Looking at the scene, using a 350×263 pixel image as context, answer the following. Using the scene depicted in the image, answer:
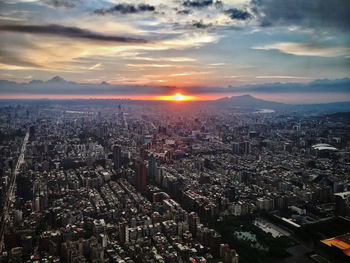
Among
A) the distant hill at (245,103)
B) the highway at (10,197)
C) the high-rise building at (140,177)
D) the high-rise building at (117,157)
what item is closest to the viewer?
the highway at (10,197)

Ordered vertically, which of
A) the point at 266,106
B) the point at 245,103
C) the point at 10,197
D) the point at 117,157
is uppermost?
the point at 245,103

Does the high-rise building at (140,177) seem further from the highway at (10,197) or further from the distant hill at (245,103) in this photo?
the distant hill at (245,103)

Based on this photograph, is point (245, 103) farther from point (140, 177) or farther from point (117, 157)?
point (140, 177)

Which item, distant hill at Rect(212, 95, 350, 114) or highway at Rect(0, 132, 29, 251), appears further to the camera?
distant hill at Rect(212, 95, 350, 114)

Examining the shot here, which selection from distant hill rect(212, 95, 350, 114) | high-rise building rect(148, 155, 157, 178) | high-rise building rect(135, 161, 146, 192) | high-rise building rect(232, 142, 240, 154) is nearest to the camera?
high-rise building rect(135, 161, 146, 192)

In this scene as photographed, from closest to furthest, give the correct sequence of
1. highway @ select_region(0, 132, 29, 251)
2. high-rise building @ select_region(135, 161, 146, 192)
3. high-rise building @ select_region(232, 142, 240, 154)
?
highway @ select_region(0, 132, 29, 251)
high-rise building @ select_region(135, 161, 146, 192)
high-rise building @ select_region(232, 142, 240, 154)

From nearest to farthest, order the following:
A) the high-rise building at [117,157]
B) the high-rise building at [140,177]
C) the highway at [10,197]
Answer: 1. the highway at [10,197]
2. the high-rise building at [140,177]
3. the high-rise building at [117,157]

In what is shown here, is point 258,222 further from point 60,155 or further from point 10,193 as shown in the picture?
point 60,155

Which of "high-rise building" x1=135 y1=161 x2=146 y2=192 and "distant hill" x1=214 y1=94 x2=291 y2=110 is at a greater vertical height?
"distant hill" x1=214 y1=94 x2=291 y2=110

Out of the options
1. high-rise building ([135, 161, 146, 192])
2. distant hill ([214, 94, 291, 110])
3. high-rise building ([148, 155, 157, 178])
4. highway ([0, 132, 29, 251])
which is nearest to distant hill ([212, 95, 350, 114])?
distant hill ([214, 94, 291, 110])

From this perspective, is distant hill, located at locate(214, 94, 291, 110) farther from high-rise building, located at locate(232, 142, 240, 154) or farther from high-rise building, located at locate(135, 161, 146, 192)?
high-rise building, located at locate(135, 161, 146, 192)

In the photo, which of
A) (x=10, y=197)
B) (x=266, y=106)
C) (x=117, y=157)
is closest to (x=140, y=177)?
(x=117, y=157)

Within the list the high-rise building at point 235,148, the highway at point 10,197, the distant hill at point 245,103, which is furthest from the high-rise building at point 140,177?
the distant hill at point 245,103

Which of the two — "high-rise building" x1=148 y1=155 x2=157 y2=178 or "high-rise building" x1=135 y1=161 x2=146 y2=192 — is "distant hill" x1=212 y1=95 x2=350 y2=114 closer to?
"high-rise building" x1=148 y1=155 x2=157 y2=178
